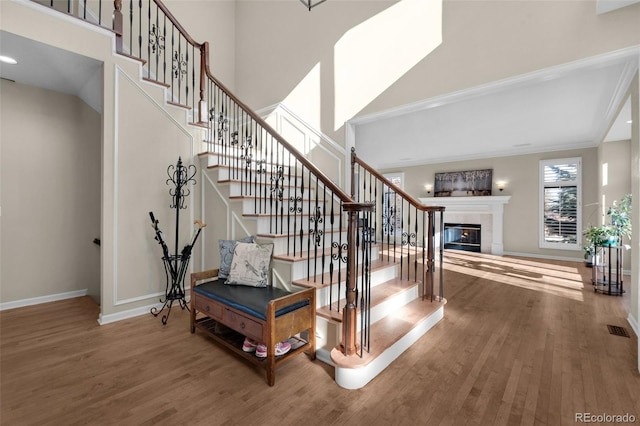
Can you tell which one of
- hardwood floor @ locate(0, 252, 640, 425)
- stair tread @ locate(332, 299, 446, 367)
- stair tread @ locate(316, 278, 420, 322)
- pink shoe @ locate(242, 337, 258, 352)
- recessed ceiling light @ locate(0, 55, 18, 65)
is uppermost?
recessed ceiling light @ locate(0, 55, 18, 65)

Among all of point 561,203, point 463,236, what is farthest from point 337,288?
point 561,203

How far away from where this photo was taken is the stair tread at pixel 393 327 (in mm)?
2008

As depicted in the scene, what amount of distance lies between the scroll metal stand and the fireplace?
7.58 meters

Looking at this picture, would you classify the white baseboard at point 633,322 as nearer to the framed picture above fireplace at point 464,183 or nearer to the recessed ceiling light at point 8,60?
the framed picture above fireplace at point 464,183

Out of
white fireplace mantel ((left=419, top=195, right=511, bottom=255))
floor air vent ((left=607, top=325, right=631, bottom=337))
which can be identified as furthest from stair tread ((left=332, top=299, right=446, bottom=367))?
white fireplace mantel ((left=419, top=195, right=511, bottom=255))

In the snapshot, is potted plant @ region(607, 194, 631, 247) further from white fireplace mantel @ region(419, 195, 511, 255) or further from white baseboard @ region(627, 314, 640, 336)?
white fireplace mantel @ region(419, 195, 511, 255)

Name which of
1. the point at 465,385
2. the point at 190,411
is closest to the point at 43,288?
the point at 190,411

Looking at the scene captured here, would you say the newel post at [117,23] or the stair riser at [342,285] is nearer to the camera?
the stair riser at [342,285]

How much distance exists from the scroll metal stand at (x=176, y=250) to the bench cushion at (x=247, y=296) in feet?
2.33

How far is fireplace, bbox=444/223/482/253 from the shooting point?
8.30 m

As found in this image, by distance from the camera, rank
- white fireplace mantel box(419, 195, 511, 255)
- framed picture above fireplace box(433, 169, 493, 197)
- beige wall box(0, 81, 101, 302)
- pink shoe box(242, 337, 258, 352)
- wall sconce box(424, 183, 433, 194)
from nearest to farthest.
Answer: pink shoe box(242, 337, 258, 352), beige wall box(0, 81, 101, 302), white fireplace mantel box(419, 195, 511, 255), framed picture above fireplace box(433, 169, 493, 197), wall sconce box(424, 183, 433, 194)

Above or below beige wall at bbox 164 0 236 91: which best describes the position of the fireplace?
below

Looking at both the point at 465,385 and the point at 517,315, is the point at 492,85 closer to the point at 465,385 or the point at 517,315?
the point at 517,315

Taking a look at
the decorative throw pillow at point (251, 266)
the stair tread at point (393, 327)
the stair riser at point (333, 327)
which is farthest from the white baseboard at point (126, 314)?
the stair tread at point (393, 327)
